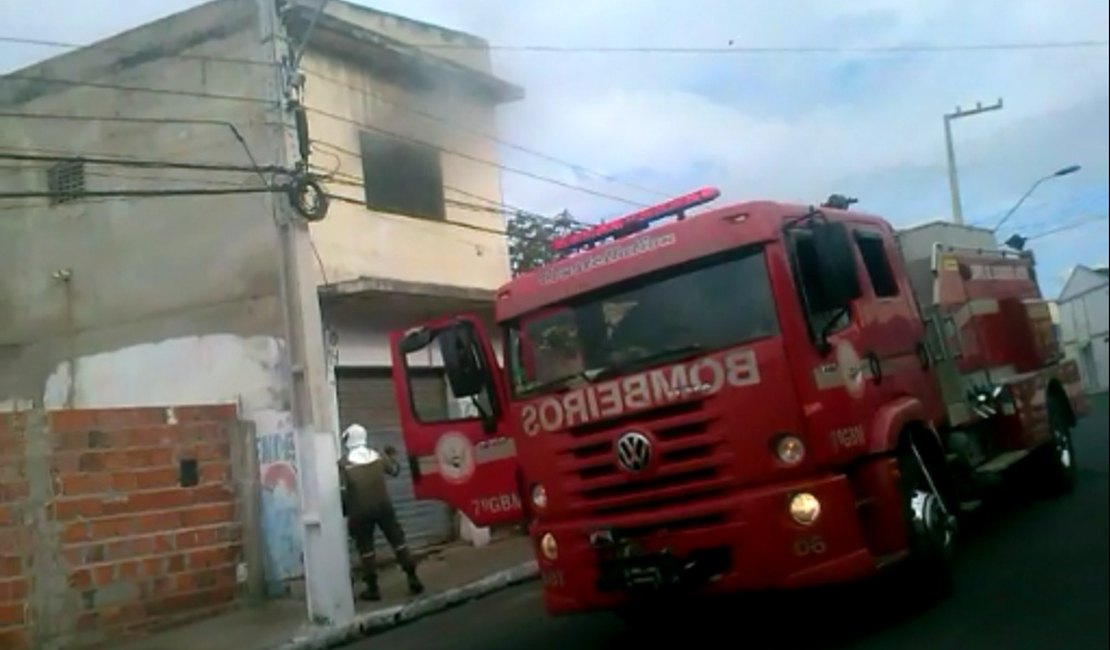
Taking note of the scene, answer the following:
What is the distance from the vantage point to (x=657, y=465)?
5684 mm

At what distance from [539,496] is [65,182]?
152 inches

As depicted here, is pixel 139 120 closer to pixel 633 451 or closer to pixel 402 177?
pixel 402 177

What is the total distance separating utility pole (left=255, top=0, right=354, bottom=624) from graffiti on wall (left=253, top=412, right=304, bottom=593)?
3.46 feet

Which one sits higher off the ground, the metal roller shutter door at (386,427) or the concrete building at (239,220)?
the concrete building at (239,220)

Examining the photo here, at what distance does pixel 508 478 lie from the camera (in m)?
6.93

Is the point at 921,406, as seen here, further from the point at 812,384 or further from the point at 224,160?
the point at 224,160

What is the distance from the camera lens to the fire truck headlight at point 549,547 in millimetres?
6098

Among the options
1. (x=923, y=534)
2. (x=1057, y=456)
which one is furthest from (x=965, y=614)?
(x=1057, y=456)

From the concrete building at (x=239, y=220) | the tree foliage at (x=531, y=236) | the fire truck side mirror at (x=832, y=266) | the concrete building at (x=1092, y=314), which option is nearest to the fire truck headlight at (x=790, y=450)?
the fire truck side mirror at (x=832, y=266)

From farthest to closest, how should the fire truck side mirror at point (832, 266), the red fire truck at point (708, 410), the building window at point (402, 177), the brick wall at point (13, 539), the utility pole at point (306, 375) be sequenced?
the building window at point (402, 177) < the utility pole at point (306, 375) < the brick wall at point (13, 539) < the fire truck side mirror at point (832, 266) < the red fire truck at point (708, 410)

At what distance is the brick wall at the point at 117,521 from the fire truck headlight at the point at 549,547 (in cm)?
407

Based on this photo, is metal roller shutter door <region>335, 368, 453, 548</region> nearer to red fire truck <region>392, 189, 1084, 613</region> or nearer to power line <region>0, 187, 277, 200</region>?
power line <region>0, 187, 277, 200</region>

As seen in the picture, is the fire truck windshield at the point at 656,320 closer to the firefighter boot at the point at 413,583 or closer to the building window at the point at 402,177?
the building window at the point at 402,177

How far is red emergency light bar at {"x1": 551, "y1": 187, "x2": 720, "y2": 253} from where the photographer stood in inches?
248
